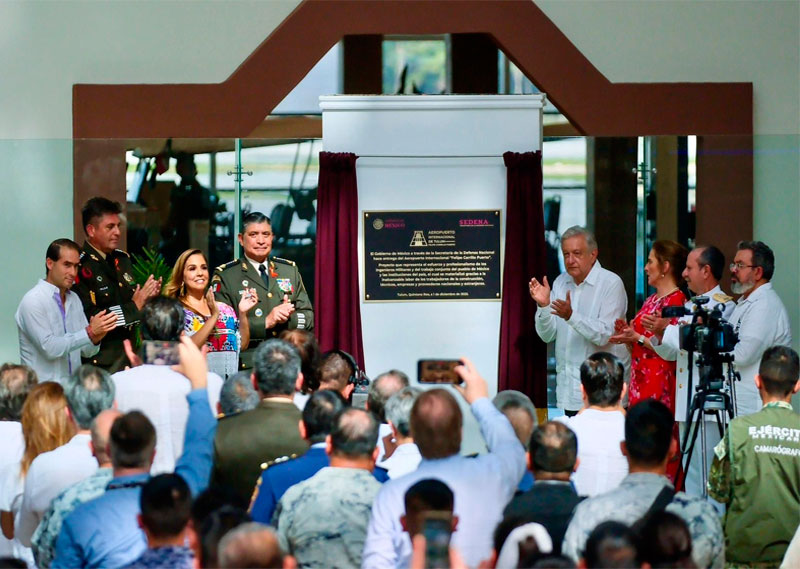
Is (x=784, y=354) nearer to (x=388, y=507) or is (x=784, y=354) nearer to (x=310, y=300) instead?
(x=388, y=507)

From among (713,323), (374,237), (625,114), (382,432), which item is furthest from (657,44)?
(382,432)

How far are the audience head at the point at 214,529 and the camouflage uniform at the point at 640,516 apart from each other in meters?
0.88

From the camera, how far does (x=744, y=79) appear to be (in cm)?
823

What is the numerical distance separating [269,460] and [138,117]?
176 inches

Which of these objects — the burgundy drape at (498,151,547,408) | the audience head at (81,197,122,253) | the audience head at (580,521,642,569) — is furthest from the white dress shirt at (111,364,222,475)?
the burgundy drape at (498,151,547,408)

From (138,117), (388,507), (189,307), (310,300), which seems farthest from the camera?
(138,117)

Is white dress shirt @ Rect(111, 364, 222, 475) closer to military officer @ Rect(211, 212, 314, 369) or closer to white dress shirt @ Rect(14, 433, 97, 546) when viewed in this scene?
white dress shirt @ Rect(14, 433, 97, 546)

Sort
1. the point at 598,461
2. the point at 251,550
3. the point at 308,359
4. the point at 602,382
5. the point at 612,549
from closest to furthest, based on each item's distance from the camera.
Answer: the point at 251,550
the point at 612,549
the point at 598,461
the point at 602,382
the point at 308,359

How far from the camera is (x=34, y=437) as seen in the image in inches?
166

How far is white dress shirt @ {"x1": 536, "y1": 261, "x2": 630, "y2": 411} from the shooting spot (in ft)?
22.2

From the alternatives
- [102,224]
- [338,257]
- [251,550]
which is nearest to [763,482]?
[251,550]

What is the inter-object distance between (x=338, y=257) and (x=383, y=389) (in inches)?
103

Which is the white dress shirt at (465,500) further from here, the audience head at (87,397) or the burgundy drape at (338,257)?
the burgundy drape at (338,257)

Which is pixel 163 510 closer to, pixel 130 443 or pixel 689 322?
pixel 130 443
